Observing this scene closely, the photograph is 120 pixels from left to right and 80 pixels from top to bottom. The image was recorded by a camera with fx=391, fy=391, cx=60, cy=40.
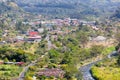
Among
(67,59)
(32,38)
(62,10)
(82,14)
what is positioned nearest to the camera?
(67,59)

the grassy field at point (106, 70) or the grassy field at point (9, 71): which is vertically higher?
the grassy field at point (9, 71)

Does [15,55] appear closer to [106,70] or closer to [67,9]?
[106,70]

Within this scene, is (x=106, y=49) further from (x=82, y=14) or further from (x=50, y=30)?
(x=82, y=14)

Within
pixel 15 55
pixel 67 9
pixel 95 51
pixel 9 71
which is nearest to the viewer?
pixel 9 71

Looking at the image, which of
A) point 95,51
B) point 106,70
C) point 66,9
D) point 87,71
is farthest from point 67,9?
point 106,70

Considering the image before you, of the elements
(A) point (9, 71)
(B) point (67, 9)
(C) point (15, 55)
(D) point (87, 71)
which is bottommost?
(B) point (67, 9)

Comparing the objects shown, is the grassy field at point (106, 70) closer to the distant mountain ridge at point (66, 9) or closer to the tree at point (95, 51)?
the tree at point (95, 51)

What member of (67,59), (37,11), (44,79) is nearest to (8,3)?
(37,11)

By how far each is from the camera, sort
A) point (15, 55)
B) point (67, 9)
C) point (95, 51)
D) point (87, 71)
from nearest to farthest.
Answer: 1. point (87, 71)
2. point (15, 55)
3. point (95, 51)
4. point (67, 9)

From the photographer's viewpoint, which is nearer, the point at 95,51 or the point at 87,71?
the point at 87,71

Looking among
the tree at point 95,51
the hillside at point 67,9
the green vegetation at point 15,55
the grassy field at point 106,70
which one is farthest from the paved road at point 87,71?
the hillside at point 67,9

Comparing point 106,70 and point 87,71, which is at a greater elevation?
point 106,70
